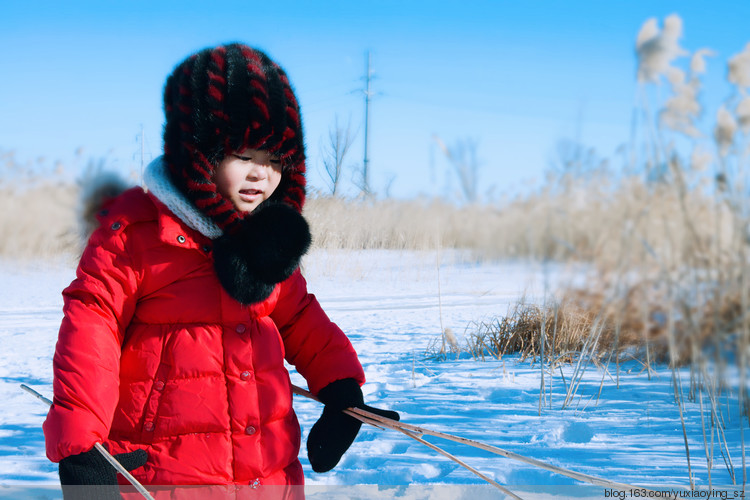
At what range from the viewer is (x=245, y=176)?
1.34 metres

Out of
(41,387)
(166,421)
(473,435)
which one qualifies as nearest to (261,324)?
(166,421)

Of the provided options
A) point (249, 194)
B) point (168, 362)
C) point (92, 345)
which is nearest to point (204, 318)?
point (168, 362)

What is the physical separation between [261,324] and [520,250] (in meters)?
0.66

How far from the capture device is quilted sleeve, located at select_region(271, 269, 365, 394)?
139cm

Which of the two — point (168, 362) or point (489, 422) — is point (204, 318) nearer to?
point (168, 362)

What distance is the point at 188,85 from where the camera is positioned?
4.21 feet

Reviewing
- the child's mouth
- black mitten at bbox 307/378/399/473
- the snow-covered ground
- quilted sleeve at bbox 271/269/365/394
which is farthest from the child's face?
the snow-covered ground

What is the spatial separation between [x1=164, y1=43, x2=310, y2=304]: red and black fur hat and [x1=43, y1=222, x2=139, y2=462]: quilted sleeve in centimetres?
21

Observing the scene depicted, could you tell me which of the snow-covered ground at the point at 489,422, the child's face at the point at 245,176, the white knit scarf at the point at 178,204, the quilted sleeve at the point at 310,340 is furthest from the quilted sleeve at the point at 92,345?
the snow-covered ground at the point at 489,422

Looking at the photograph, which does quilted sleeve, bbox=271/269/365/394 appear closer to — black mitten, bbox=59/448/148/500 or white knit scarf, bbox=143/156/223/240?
white knit scarf, bbox=143/156/223/240

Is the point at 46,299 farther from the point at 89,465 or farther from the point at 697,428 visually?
the point at 697,428

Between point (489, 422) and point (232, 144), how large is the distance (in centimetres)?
163

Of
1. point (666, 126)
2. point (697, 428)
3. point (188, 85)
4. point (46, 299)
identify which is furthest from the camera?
point (46, 299)

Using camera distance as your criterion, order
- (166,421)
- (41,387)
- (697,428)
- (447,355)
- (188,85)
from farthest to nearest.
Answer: (447,355), (41,387), (697,428), (188,85), (166,421)
